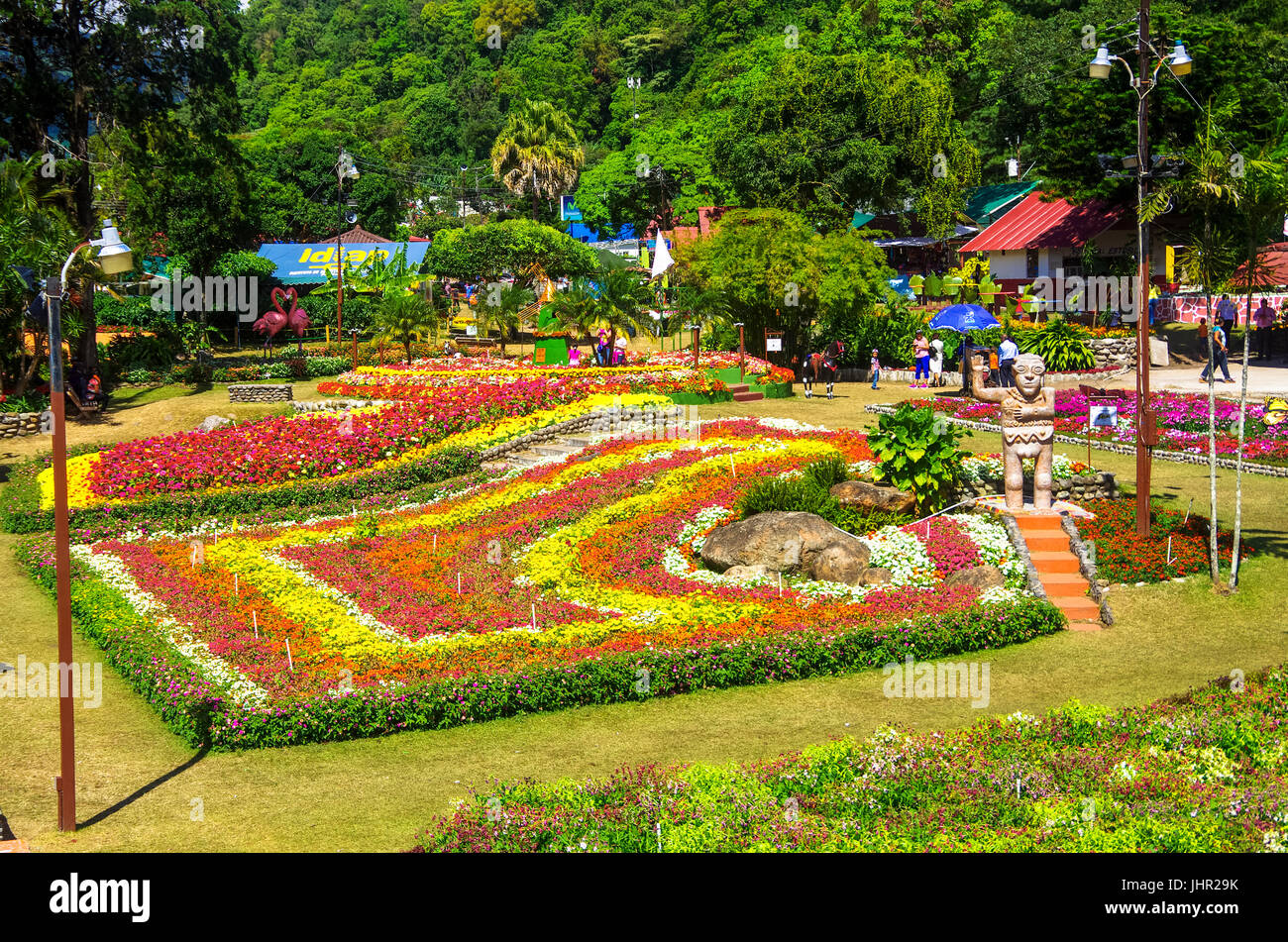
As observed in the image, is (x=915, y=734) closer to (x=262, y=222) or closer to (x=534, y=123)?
(x=262, y=222)

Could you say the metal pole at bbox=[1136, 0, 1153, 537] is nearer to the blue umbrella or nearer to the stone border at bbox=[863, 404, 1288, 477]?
the stone border at bbox=[863, 404, 1288, 477]

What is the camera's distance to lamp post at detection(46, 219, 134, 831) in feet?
34.7

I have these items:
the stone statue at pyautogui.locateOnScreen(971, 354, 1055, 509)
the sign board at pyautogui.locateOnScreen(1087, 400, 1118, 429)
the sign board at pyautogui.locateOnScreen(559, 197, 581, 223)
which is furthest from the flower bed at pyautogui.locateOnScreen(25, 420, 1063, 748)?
the sign board at pyautogui.locateOnScreen(559, 197, 581, 223)

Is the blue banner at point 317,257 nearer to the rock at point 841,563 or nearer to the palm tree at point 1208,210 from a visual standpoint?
the palm tree at point 1208,210

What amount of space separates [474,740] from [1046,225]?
133 ft

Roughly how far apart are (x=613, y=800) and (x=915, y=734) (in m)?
3.18

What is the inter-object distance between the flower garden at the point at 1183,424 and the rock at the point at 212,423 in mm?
16153

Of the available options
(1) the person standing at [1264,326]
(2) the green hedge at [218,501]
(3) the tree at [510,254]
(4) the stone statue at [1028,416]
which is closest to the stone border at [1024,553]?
(4) the stone statue at [1028,416]

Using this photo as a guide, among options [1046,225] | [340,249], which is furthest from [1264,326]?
[340,249]

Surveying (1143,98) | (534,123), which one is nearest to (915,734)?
(1143,98)

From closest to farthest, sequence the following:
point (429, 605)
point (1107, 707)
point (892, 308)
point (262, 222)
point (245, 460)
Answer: point (1107, 707) < point (429, 605) < point (245, 460) < point (892, 308) < point (262, 222)

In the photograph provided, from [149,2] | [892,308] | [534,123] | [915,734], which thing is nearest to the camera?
[915,734]

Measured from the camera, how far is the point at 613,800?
989cm

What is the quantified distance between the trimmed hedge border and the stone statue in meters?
2.85
